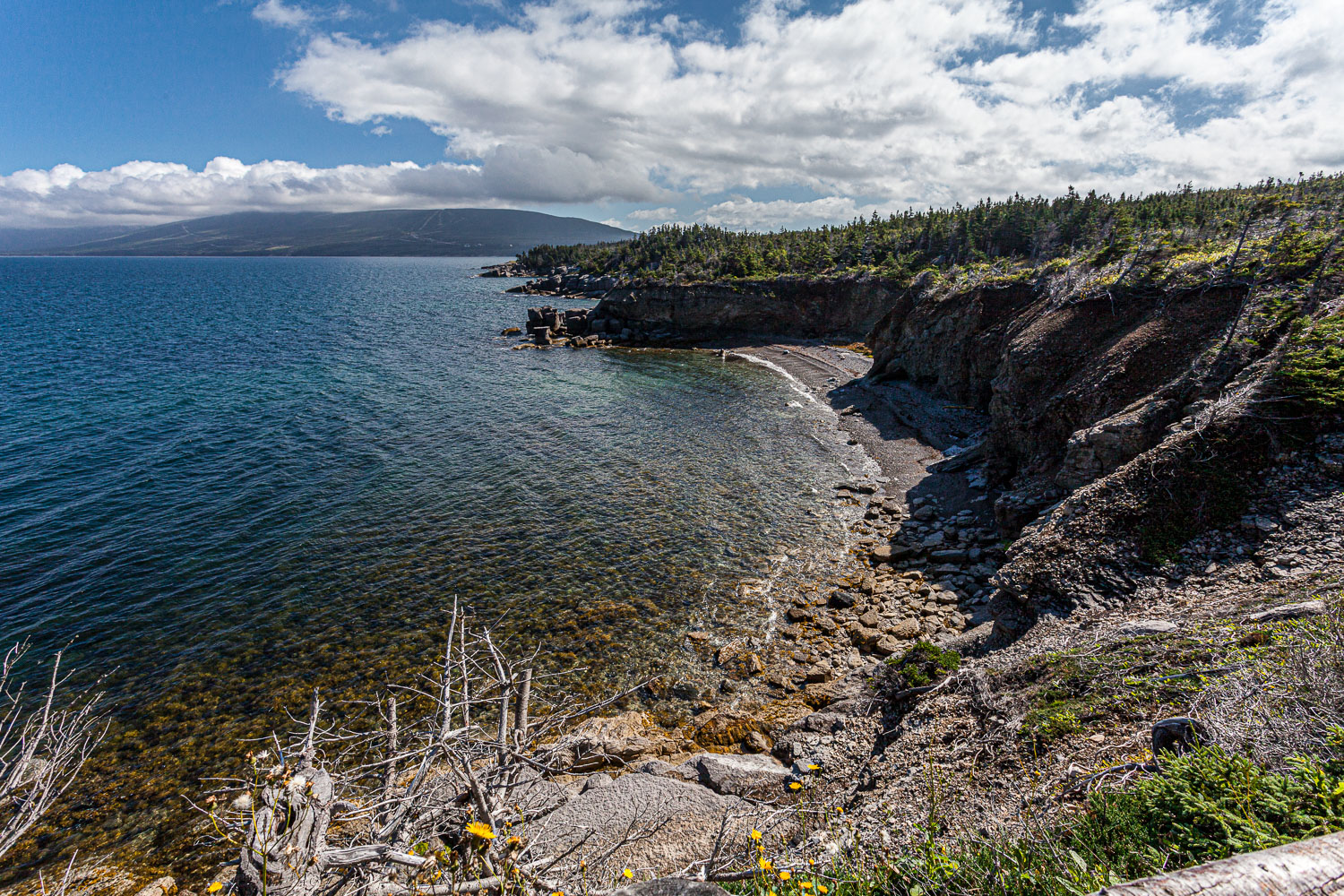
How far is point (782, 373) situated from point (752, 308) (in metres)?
20.4

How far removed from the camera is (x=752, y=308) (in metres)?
71.4

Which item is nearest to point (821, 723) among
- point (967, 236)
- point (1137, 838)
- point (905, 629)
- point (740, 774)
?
point (740, 774)

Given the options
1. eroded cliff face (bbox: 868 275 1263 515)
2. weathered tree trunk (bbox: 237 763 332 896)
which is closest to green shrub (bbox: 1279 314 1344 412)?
eroded cliff face (bbox: 868 275 1263 515)

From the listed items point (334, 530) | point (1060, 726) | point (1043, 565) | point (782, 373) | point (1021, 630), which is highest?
point (1060, 726)

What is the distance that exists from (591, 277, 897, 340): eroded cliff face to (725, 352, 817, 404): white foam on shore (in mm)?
9808

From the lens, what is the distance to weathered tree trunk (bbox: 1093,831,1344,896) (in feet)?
9.81

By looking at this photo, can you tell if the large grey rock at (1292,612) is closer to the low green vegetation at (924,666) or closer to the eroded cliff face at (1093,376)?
the low green vegetation at (924,666)

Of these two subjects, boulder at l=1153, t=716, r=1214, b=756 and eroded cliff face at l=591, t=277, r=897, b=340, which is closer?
boulder at l=1153, t=716, r=1214, b=756

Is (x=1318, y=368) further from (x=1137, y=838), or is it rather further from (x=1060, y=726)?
(x=1137, y=838)

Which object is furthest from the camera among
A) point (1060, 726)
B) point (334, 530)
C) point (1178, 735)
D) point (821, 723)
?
point (334, 530)

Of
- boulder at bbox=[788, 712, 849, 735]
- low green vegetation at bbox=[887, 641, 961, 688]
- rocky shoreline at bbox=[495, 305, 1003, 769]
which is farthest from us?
rocky shoreline at bbox=[495, 305, 1003, 769]

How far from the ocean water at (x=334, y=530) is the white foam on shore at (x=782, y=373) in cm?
122

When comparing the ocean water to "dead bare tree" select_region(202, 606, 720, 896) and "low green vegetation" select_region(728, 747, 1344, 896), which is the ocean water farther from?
"low green vegetation" select_region(728, 747, 1344, 896)

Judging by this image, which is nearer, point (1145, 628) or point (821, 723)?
point (1145, 628)
